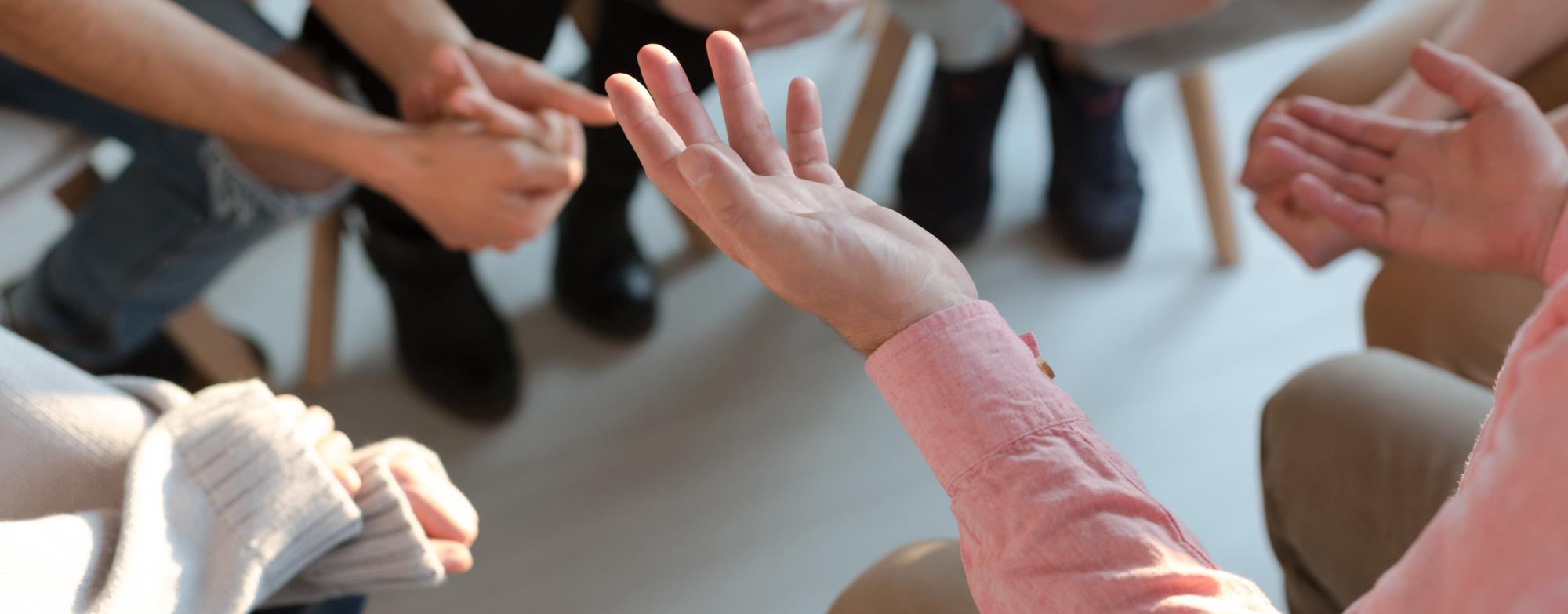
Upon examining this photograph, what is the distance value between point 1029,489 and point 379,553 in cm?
36

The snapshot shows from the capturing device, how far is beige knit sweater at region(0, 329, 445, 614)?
502 mm

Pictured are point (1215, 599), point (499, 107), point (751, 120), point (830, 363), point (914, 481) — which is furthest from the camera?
point (830, 363)

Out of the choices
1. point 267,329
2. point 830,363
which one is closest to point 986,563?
point 830,363

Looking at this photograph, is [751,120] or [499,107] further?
[499,107]

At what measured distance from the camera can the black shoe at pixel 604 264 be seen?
1.22 m

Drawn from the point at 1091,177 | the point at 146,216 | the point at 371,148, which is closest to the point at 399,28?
the point at 371,148

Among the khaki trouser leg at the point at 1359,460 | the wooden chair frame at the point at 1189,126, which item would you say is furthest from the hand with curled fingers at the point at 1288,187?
the wooden chair frame at the point at 1189,126

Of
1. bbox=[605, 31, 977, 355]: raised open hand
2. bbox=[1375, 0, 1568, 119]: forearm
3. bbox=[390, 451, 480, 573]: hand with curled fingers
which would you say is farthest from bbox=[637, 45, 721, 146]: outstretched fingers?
bbox=[1375, 0, 1568, 119]: forearm

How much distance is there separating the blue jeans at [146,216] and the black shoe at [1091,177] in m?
0.83

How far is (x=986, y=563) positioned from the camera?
489 mm

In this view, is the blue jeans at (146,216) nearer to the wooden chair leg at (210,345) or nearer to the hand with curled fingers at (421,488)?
the wooden chair leg at (210,345)

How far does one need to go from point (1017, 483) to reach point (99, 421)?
47 cm

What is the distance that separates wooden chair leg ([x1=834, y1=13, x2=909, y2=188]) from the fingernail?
70 cm

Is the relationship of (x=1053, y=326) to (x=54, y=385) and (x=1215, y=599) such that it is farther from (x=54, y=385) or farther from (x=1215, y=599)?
(x=54, y=385)
